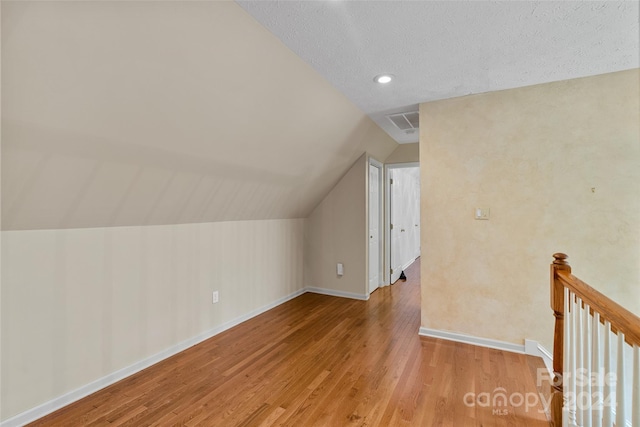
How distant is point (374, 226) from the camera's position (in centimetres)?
455

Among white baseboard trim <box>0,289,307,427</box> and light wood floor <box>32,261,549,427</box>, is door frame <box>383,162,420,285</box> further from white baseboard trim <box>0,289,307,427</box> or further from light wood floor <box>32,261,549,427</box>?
white baseboard trim <box>0,289,307,427</box>

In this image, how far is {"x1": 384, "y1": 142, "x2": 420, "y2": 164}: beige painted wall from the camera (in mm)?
4670

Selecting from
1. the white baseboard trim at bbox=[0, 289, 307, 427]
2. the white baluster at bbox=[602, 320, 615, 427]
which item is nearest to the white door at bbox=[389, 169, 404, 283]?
the white baseboard trim at bbox=[0, 289, 307, 427]

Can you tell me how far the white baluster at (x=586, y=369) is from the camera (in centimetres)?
138

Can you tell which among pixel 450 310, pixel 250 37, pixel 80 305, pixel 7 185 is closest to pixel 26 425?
pixel 80 305

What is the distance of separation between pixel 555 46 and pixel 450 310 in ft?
7.86

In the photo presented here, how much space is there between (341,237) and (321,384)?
2.41 metres

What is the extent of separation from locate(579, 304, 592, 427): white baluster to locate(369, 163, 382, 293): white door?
298 centimetres

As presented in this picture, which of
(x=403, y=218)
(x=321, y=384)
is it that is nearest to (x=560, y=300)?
(x=321, y=384)

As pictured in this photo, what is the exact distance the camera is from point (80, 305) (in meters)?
2.04

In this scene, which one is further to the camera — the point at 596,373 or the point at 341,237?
the point at 341,237

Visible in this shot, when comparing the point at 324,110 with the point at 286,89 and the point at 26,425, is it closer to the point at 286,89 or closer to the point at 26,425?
the point at 286,89

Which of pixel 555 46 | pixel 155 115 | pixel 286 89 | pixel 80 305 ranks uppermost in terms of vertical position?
pixel 555 46

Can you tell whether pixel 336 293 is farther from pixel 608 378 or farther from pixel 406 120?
pixel 608 378
